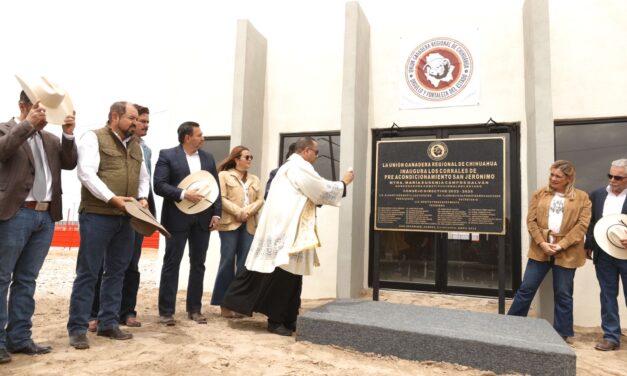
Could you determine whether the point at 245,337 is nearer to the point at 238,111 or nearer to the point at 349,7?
the point at 238,111

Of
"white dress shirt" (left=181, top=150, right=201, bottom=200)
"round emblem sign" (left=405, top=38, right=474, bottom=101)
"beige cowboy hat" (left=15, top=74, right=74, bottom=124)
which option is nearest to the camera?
"beige cowboy hat" (left=15, top=74, right=74, bottom=124)

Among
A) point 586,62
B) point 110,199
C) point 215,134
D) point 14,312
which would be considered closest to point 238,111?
point 215,134

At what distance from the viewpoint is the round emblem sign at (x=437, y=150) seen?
5297mm

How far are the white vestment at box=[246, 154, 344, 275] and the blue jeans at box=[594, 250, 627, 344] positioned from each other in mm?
2895

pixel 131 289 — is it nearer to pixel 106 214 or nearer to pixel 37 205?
pixel 106 214

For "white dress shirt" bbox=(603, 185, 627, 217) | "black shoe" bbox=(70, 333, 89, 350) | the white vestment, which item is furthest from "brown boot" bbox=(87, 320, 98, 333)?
"white dress shirt" bbox=(603, 185, 627, 217)

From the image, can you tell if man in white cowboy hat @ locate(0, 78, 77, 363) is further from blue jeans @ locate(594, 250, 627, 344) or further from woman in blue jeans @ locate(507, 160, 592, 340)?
blue jeans @ locate(594, 250, 627, 344)

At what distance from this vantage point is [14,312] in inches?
121

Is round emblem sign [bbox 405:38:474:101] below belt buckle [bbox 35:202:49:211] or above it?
above

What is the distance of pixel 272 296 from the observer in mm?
4207

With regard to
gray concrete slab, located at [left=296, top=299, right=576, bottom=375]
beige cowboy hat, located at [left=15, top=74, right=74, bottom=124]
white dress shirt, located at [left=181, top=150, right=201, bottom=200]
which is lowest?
gray concrete slab, located at [left=296, top=299, right=576, bottom=375]

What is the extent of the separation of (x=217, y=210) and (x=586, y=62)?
5422 mm

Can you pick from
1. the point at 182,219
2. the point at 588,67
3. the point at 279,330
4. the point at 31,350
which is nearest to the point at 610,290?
the point at 588,67

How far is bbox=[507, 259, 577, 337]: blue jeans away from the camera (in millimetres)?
4500
